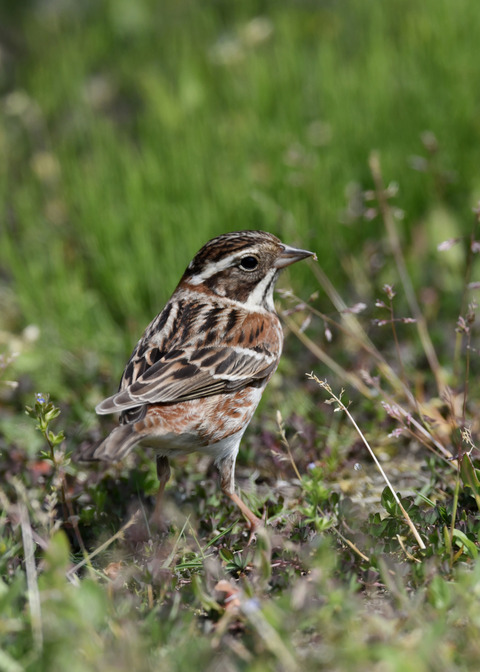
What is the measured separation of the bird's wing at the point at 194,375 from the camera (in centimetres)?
449

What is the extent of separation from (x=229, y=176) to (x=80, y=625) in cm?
542

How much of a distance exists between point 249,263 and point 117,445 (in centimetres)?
157

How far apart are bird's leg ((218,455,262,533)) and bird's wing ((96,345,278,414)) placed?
398 millimetres

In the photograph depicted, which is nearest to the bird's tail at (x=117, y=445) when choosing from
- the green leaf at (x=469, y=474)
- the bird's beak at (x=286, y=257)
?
the bird's beak at (x=286, y=257)

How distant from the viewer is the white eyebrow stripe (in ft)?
17.0

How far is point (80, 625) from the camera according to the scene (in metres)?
3.06

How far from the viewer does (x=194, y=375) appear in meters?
4.71

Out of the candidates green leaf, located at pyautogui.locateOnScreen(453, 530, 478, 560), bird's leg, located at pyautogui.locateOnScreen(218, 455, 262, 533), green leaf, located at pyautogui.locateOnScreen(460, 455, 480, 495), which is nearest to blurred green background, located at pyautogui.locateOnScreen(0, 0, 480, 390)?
bird's leg, located at pyautogui.locateOnScreen(218, 455, 262, 533)

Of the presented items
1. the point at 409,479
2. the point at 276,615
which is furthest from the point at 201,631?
the point at 409,479

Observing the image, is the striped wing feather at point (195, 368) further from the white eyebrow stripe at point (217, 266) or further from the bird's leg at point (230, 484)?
the bird's leg at point (230, 484)

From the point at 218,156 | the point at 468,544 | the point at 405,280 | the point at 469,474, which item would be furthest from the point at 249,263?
the point at 218,156

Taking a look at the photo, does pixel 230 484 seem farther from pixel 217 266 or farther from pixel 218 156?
pixel 218 156

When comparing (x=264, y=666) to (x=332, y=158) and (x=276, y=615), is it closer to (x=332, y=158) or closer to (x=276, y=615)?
(x=276, y=615)

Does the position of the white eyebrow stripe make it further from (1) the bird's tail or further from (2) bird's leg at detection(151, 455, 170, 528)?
(1) the bird's tail
